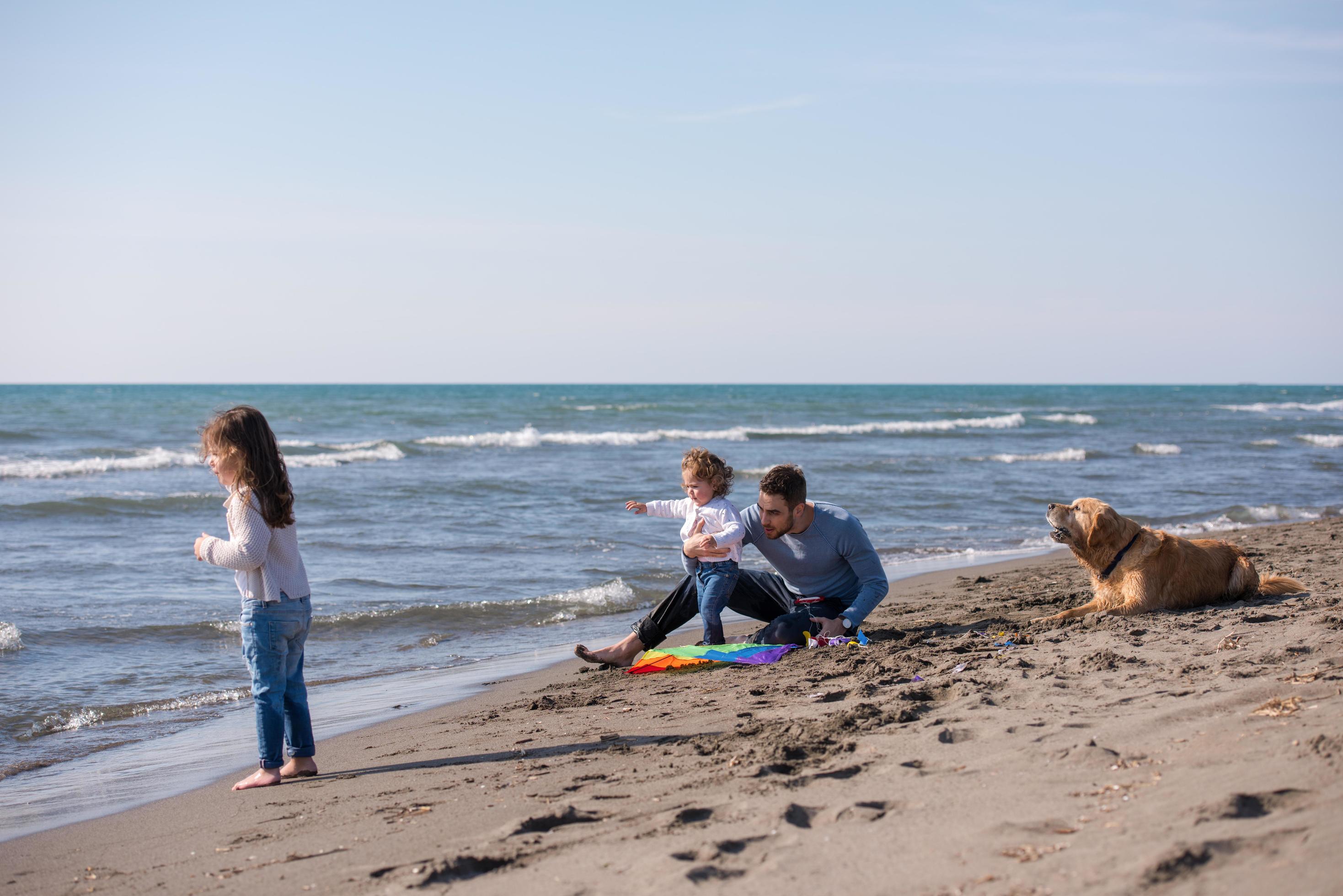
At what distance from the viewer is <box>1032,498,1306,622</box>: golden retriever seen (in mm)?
5805

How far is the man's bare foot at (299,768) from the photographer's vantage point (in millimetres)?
3979

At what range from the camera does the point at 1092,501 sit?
6.18 metres

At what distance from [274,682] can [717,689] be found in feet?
6.60

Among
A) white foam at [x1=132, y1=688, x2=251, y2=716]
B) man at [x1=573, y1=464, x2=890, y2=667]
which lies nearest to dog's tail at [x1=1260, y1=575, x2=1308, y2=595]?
man at [x1=573, y1=464, x2=890, y2=667]

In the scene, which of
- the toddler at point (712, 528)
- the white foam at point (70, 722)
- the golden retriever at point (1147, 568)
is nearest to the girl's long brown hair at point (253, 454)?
the toddler at point (712, 528)

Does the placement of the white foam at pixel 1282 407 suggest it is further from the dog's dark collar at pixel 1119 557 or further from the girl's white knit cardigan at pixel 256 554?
the girl's white knit cardigan at pixel 256 554

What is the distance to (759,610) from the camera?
228 inches

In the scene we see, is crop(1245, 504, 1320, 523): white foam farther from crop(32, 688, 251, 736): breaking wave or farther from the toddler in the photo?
crop(32, 688, 251, 736): breaking wave

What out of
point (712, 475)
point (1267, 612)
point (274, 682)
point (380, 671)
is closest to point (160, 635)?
point (380, 671)

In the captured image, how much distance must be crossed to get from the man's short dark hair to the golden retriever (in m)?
1.71

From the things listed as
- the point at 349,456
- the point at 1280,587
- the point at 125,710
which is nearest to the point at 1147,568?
the point at 1280,587

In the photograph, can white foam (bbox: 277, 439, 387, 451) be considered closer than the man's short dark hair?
No

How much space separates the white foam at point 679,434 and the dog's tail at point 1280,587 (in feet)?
73.5

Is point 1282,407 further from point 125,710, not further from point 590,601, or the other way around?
point 125,710
